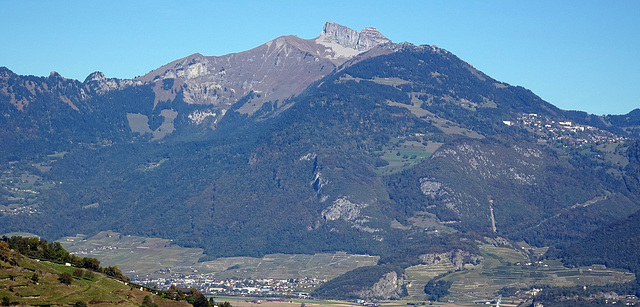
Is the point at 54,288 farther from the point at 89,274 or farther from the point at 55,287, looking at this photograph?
the point at 89,274

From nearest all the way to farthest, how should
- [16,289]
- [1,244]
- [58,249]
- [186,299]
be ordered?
[16,289]
[1,244]
[186,299]
[58,249]

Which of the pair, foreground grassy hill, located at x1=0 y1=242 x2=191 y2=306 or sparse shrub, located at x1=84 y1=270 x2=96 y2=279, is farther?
sparse shrub, located at x1=84 y1=270 x2=96 y2=279

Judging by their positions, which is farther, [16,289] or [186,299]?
[186,299]

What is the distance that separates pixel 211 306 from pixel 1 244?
30.9 meters

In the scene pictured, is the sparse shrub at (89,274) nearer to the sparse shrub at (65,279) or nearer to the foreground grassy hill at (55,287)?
the foreground grassy hill at (55,287)

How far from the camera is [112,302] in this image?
126 m

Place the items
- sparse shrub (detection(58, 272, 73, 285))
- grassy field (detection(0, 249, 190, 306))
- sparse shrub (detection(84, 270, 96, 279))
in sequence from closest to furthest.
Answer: grassy field (detection(0, 249, 190, 306)) < sparse shrub (detection(58, 272, 73, 285)) < sparse shrub (detection(84, 270, 96, 279))

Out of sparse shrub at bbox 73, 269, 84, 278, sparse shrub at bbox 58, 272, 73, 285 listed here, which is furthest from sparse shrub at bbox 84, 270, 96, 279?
sparse shrub at bbox 58, 272, 73, 285

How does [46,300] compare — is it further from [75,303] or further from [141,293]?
[141,293]

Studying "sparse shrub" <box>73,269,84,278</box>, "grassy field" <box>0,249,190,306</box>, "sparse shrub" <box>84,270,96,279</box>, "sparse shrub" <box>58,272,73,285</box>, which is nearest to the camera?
"grassy field" <box>0,249,190,306</box>

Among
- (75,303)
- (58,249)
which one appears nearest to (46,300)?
(75,303)

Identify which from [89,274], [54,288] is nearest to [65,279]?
[54,288]

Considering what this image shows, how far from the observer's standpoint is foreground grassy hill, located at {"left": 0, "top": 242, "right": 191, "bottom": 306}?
119 meters

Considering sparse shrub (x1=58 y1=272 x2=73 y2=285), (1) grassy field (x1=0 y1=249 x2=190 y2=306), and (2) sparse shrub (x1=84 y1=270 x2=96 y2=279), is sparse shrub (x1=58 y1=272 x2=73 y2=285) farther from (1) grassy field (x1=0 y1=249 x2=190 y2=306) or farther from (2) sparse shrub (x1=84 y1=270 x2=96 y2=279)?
(2) sparse shrub (x1=84 y1=270 x2=96 y2=279)
